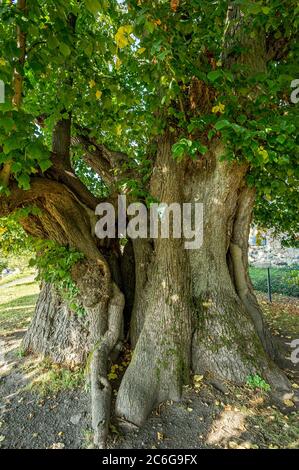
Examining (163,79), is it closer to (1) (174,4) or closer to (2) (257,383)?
(1) (174,4)

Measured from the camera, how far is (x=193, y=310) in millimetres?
3484

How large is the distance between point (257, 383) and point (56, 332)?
287cm

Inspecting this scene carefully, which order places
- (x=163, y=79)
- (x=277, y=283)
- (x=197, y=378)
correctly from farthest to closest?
1. (x=277, y=283)
2. (x=197, y=378)
3. (x=163, y=79)

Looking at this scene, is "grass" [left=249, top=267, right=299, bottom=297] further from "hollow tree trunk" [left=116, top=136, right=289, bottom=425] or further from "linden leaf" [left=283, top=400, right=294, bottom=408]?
"linden leaf" [left=283, top=400, right=294, bottom=408]

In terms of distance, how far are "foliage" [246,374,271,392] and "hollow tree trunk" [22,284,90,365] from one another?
216 centimetres

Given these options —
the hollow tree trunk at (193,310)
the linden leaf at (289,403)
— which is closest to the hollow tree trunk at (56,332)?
the hollow tree trunk at (193,310)

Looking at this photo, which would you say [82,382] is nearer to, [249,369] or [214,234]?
[249,369]

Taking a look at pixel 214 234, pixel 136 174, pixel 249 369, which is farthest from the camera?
pixel 136 174

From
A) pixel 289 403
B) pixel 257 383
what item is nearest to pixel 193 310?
pixel 257 383

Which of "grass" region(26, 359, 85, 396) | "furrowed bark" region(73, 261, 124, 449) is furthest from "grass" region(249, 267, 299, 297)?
"grass" region(26, 359, 85, 396)

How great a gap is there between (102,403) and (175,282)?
5.16ft

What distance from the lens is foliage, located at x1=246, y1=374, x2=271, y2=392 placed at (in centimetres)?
308
